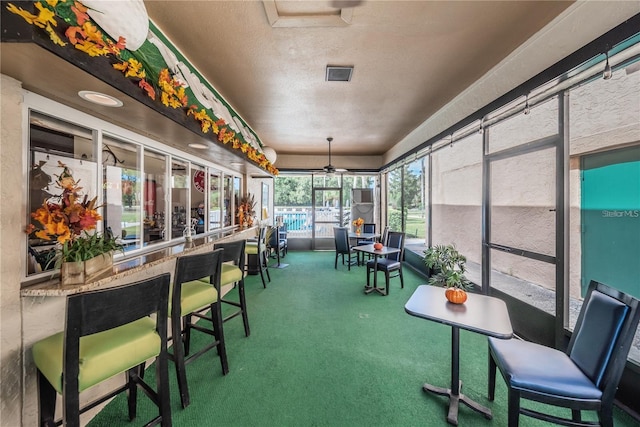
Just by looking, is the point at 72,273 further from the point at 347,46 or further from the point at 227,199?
the point at 227,199

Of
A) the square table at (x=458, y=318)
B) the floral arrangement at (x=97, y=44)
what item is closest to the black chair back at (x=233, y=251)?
the floral arrangement at (x=97, y=44)

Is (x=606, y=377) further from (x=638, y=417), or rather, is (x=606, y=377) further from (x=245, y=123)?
(x=245, y=123)

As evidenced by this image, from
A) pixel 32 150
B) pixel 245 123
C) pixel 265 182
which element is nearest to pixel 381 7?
pixel 32 150

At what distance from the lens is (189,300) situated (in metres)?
1.84

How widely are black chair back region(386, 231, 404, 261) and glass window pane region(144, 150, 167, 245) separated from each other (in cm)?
340

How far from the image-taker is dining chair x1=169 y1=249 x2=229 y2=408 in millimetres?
1668

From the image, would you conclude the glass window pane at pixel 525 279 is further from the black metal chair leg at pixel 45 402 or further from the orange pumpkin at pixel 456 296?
the black metal chair leg at pixel 45 402

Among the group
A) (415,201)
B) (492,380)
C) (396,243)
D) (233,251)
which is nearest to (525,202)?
(492,380)

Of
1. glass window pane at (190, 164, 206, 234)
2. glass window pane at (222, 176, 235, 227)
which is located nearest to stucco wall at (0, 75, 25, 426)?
glass window pane at (190, 164, 206, 234)

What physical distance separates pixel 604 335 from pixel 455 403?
0.93 meters

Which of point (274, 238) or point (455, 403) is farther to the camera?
point (274, 238)

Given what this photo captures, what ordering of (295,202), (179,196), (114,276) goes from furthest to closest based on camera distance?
(295,202) → (179,196) → (114,276)

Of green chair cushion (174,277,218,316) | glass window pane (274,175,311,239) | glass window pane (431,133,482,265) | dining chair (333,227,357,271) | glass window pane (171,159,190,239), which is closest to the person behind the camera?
green chair cushion (174,277,218,316)

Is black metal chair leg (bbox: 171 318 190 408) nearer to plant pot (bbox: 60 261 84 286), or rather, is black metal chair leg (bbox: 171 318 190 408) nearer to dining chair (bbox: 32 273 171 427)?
dining chair (bbox: 32 273 171 427)
